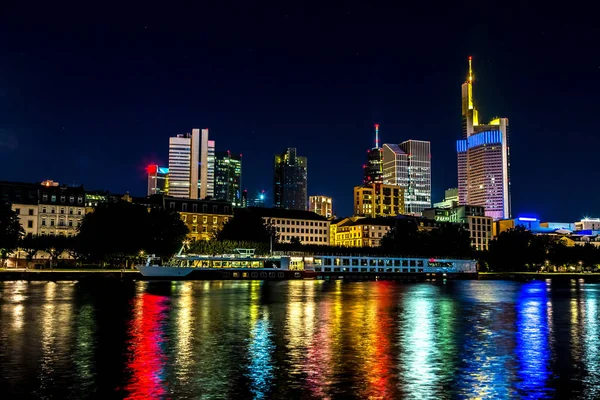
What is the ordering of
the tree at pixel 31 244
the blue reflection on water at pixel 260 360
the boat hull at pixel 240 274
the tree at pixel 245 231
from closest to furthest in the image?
the blue reflection on water at pixel 260 360 → the boat hull at pixel 240 274 → the tree at pixel 31 244 → the tree at pixel 245 231

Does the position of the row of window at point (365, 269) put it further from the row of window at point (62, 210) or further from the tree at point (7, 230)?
the row of window at point (62, 210)

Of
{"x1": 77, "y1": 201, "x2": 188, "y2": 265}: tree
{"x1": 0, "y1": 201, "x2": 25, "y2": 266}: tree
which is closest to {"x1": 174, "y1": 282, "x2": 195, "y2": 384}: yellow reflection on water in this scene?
{"x1": 77, "y1": 201, "x2": 188, "y2": 265}: tree

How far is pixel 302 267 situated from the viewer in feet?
494

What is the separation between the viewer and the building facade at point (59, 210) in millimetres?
169500

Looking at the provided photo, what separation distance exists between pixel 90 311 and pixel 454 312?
101ft

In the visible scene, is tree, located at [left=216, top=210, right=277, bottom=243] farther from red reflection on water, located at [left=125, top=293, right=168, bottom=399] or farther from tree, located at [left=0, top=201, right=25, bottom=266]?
red reflection on water, located at [left=125, top=293, right=168, bottom=399]

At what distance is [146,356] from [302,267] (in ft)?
405

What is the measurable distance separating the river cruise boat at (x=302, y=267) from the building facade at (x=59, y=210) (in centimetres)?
5010

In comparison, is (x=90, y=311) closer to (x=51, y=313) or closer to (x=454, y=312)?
(x=51, y=313)

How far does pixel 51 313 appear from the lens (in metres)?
47.3

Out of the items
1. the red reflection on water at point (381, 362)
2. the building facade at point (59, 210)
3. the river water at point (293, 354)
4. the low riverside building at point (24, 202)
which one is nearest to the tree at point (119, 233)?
the low riverside building at point (24, 202)

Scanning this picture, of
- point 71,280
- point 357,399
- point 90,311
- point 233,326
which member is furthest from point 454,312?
point 71,280

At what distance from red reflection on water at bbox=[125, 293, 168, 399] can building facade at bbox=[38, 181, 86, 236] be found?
133 metres

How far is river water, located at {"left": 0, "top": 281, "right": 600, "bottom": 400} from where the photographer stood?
70.5ft
